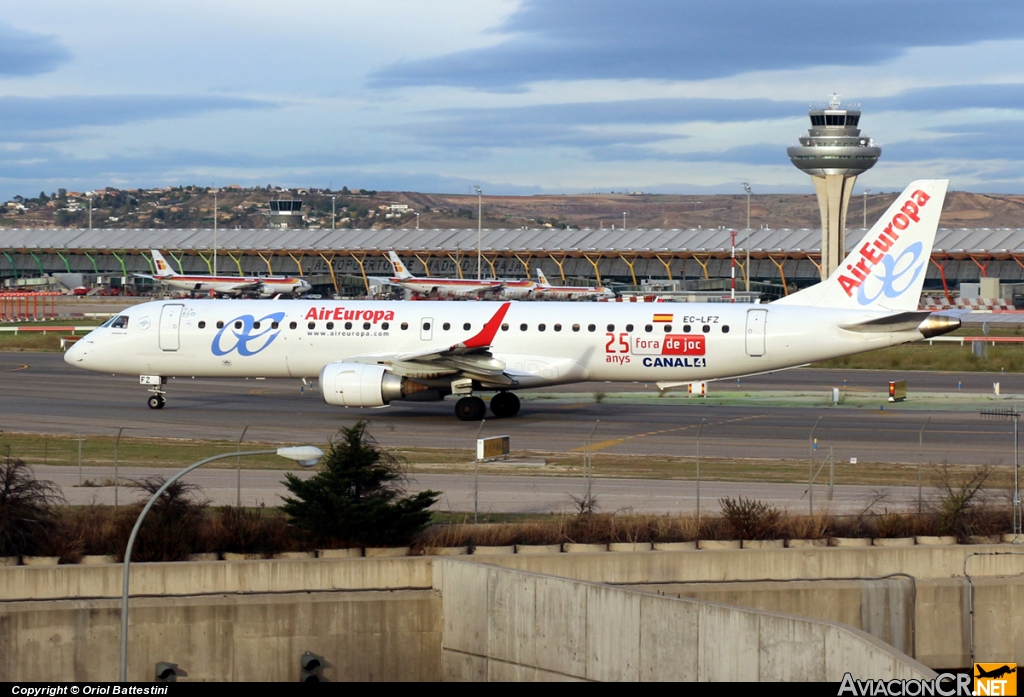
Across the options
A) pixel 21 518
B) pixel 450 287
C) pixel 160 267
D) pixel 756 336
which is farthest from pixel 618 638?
pixel 160 267

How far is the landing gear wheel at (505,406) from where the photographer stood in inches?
1556

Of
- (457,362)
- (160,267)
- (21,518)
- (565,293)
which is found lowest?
(21,518)

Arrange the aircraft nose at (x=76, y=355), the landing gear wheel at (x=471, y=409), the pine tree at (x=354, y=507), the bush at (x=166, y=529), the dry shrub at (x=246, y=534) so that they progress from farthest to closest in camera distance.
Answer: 1. the aircraft nose at (x=76, y=355)
2. the landing gear wheel at (x=471, y=409)
3. the pine tree at (x=354, y=507)
4. the dry shrub at (x=246, y=534)
5. the bush at (x=166, y=529)

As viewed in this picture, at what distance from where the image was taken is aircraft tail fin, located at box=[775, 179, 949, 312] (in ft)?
122

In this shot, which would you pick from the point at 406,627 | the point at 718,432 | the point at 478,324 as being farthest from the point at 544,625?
the point at 478,324

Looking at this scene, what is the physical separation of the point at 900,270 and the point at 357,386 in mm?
16439

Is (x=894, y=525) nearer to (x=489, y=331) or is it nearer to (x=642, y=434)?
(x=642, y=434)

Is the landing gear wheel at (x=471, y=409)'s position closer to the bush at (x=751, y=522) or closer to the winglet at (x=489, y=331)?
the winglet at (x=489, y=331)

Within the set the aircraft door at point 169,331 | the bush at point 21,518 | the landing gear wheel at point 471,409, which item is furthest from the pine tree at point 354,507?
the aircraft door at point 169,331

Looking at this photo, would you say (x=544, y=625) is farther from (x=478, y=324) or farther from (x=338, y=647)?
(x=478, y=324)

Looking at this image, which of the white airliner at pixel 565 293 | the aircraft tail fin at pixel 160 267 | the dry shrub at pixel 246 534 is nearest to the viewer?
the dry shrub at pixel 246 534

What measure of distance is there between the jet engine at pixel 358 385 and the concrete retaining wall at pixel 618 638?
16699 millimetres

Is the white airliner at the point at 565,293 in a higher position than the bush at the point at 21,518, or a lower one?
higher

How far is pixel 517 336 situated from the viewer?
38.9 meters
